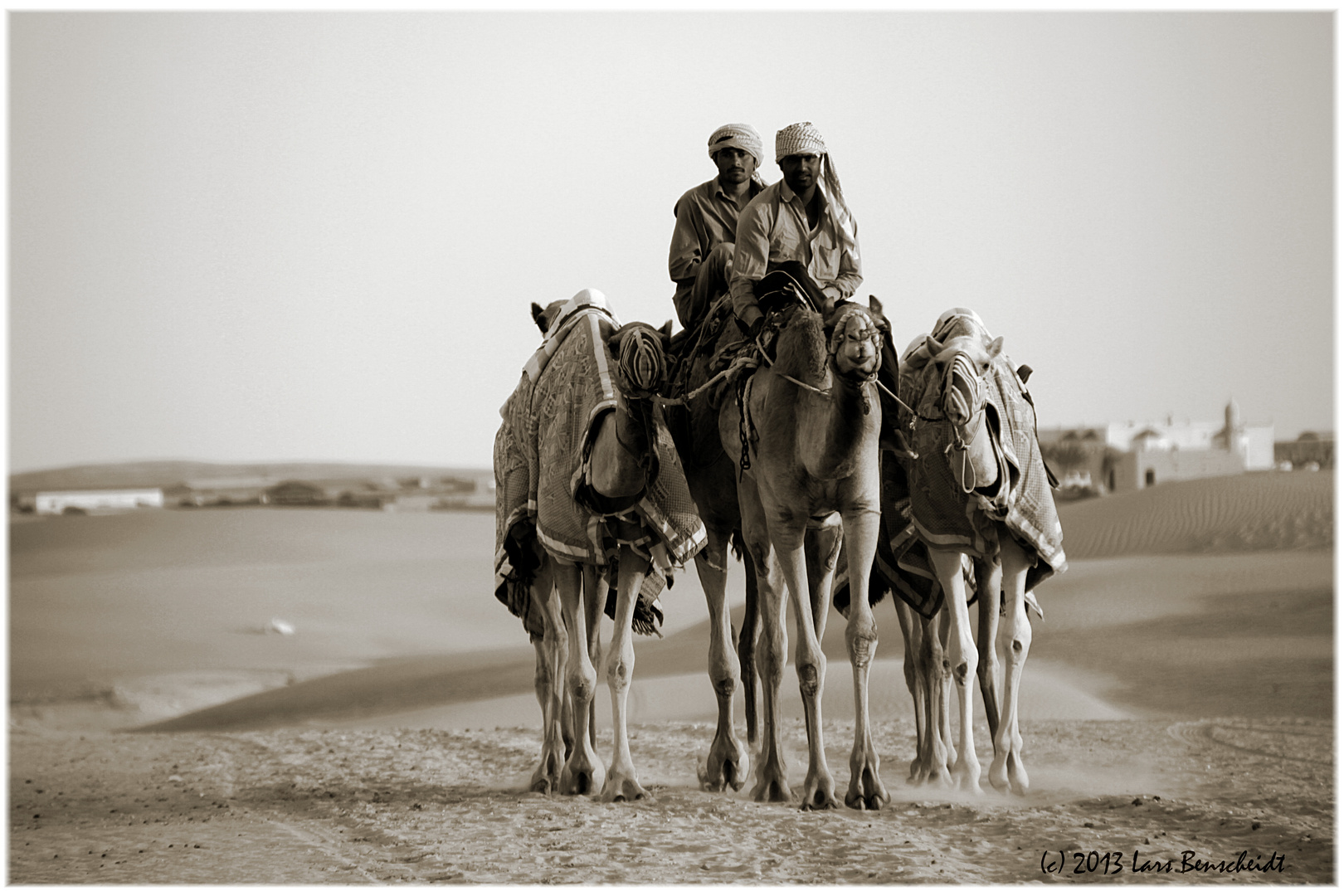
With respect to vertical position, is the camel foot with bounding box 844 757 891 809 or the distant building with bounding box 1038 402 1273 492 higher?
the distant building with bounding box 1038 402 1273 492

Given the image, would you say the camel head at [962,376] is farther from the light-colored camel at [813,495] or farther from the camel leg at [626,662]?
the camel leg at [626,662]

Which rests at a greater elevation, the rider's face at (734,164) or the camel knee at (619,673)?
the rider's face at (734,164)

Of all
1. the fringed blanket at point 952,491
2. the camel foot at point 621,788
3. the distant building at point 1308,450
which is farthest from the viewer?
the distant building at point 1308,450

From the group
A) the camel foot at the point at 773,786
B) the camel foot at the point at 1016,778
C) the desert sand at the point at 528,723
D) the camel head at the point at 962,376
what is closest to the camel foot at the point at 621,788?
the desert sand at the point at 528,723

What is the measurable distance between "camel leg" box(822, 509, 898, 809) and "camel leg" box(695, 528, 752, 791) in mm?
1228

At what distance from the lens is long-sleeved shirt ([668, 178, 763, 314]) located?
10.8 meters

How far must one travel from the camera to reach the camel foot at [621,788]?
973 centimetres

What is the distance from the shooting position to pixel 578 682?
32.1 feet

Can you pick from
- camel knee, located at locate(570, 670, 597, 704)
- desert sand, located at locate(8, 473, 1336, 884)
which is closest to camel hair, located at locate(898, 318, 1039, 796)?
desert sand, located at locate(8, 473, 1336, 884)

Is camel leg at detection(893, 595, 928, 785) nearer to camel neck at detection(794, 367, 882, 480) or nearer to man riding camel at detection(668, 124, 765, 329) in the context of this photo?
camel neck at detection(794, 367, 882, 480)

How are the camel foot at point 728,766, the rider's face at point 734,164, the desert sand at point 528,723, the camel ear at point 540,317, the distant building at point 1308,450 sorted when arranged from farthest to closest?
the distant building at point 1308,450
the camel ear at point 540,317
the rider's face at point 734,164
the camel foot at point 728,766
the desert sand at point 528,723

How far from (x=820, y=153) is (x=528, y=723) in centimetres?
851

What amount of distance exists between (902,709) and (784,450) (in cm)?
692

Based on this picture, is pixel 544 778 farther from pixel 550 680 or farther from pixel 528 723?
pixel 528 723
